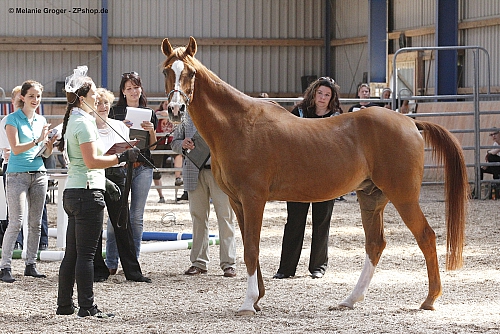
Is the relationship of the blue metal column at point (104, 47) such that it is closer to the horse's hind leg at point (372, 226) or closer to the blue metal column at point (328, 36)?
the blue metal column at point (328, 36)

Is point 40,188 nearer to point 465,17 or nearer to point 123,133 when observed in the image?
point 123,133

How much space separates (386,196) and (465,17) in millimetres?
13879

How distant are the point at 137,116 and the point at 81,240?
1.86m

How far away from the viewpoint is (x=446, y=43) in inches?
694

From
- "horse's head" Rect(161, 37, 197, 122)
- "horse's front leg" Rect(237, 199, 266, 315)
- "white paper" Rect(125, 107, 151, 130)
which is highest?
"horse's head" Rect(161, 37, 197, 122)

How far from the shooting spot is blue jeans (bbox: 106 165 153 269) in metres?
6.58

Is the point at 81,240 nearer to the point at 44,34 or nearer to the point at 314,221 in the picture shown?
the point at 314,221

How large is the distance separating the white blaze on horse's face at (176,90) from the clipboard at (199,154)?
1599 millimetres

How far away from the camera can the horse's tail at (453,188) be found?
215 inches

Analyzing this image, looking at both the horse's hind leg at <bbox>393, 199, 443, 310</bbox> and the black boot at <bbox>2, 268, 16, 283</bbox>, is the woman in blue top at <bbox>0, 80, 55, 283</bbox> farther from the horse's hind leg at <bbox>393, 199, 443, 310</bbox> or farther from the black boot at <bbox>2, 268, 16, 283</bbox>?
the horse's hind leg at <bbox>393, 199, 443, 310</bbox>

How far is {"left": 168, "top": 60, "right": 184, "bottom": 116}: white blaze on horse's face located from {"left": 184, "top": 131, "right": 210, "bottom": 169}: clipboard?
160 cm

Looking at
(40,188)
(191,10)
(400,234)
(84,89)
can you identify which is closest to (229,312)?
(84,89)

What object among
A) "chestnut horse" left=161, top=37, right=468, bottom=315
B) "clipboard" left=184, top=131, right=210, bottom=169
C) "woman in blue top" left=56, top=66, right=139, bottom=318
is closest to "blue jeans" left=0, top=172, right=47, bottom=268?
"clipboard" left=184, top=131, right=210, bottom=169

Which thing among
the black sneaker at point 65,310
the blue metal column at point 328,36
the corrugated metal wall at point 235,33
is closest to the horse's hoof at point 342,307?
the black sneaker at point 65,310
